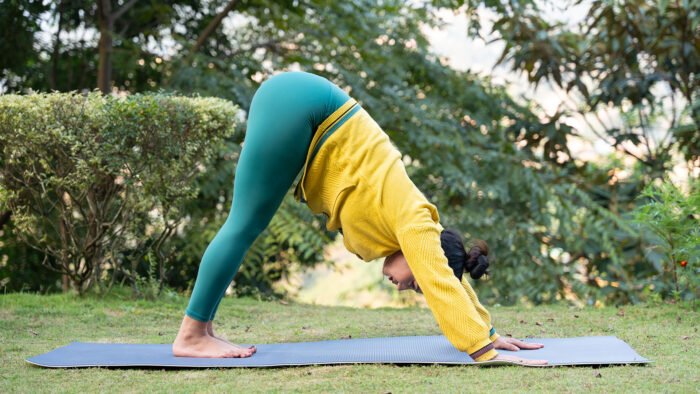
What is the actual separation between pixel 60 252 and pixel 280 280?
284 centimetres

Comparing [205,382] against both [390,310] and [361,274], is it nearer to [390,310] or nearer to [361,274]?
[390,310]

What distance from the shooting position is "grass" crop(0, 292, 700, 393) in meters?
2.58

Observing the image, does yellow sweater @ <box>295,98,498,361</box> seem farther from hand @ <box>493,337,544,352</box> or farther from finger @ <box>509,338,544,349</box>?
finger @ <box>509,338,544,349</box>

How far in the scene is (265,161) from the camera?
3080mm

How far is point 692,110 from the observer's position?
6.62 m

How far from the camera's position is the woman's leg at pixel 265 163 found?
3062 mm

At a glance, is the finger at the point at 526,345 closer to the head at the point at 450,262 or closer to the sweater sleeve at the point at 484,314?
the sweater sleeve at the point at 484,314

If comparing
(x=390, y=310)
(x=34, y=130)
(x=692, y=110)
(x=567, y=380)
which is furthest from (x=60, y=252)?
(x=692, y=110)

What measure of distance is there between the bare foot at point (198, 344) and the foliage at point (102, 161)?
6.61 ft

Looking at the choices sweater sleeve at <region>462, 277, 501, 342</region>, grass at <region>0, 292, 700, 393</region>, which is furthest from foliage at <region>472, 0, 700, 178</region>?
sweater sleeve at <region>462, 277, 501, 342</region>

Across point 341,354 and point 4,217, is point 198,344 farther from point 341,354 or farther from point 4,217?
point 4,217

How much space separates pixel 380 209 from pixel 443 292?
0.40 meters

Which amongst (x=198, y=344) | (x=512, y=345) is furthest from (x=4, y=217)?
(x=512, y=345)

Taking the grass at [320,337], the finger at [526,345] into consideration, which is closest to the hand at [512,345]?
the finger at [526,345]
